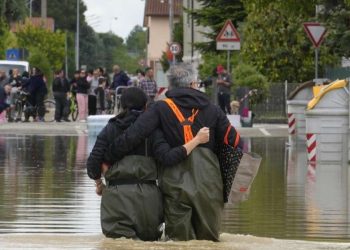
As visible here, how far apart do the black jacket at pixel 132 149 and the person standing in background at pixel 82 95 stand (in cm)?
2932

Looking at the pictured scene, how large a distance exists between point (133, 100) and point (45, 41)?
65.6 m

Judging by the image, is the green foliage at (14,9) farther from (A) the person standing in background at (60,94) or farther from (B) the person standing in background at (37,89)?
(B) the person standing in background at (37,89)

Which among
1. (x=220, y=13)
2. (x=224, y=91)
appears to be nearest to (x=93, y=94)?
(x=224, y=91)

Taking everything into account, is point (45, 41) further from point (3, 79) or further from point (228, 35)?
point (228, 35)

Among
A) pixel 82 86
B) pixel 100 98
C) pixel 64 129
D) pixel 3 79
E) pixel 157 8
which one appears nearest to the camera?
pixel 64 129

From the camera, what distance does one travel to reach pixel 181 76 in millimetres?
11039

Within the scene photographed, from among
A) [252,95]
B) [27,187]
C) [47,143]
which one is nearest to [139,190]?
[27,187]

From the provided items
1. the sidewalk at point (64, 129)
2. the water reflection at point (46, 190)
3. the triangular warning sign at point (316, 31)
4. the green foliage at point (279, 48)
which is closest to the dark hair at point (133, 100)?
the water reflection at point (46, 190)

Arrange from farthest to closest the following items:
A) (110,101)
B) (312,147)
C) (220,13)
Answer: (220,13), (110,101), (312,147)

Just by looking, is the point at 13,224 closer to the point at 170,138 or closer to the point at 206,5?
the point at 170,138

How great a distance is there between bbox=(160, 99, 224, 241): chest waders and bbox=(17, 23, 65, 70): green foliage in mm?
64705

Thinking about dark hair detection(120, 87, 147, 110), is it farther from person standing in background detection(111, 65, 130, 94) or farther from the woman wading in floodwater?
person standing in background detection(111, 65, 130, 94)

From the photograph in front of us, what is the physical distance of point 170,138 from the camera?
1087 cm

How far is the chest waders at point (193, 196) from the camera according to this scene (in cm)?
1064
